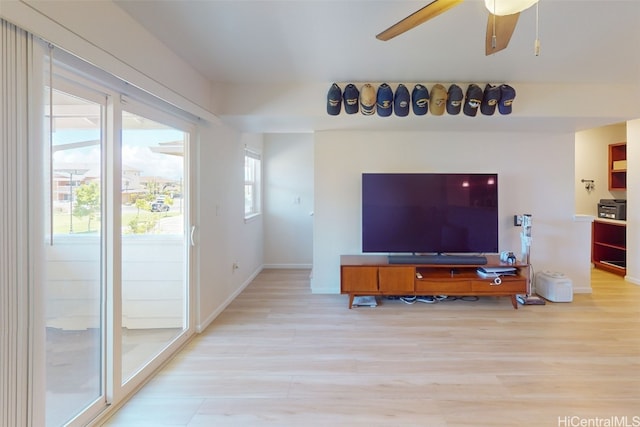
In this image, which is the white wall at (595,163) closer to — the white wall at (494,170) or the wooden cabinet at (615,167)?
the wooden cabinet at (615,167)

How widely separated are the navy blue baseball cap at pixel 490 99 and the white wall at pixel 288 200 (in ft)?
9.81

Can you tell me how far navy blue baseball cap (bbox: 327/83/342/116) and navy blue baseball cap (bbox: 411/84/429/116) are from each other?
2.37 feet

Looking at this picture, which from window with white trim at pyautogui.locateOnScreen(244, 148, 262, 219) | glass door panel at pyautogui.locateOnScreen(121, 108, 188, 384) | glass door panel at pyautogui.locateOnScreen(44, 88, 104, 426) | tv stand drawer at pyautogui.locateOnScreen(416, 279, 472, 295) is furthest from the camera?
window with white trim at pyautogui.locateOnScreen(244, 148, 262, 219)

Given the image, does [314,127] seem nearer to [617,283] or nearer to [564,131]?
[564,131]

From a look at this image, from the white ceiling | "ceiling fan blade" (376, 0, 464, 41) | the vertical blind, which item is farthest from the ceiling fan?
the vertical blind

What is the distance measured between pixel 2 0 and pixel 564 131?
4995 mm

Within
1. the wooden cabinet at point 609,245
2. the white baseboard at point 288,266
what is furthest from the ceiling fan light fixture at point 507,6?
the wooden cabinet at point 609,245

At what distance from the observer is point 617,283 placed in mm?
4688

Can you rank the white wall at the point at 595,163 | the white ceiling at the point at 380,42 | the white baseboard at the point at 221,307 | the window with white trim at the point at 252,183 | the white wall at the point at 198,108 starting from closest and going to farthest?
the white wall at the point at 198,108 < the white ceiling at the point at 380,42 < the white baseboard at the point at 221,307 < the window with white trim at the point at 252,183 < the white wall at the point at 595,163

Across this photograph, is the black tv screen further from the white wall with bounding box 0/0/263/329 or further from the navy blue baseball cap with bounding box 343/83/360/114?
the white wall with bounding box 0/0/263/329

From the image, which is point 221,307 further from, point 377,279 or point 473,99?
point 473,99

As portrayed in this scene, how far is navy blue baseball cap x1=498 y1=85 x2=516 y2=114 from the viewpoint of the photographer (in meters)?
3.22

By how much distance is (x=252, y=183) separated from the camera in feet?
17.7

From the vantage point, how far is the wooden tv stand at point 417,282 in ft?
12.0
